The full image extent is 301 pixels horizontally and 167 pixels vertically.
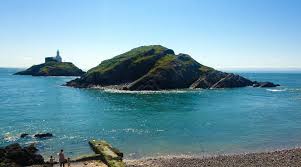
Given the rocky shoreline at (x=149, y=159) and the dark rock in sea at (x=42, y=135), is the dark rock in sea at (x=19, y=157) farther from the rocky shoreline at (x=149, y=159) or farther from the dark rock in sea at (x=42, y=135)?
the dark rock in sea at (x=42, y=135)

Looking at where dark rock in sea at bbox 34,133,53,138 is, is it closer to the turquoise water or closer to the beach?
the turquoise water

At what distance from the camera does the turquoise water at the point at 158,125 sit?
57.6 metres

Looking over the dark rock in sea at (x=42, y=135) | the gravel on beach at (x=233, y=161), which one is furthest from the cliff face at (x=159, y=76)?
the gravel on beach at (x=233, y=161)

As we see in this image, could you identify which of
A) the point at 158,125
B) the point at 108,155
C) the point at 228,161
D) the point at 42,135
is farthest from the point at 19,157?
the point at 158,125

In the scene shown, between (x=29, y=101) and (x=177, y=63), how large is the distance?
258ft

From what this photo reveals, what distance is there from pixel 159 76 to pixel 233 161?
121 meters

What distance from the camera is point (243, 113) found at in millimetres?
94062

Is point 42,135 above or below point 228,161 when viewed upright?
above

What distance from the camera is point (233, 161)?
46.8 meters

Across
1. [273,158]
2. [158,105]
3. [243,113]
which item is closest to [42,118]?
[158,105]

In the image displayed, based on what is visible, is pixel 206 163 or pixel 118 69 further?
pixel 118 69

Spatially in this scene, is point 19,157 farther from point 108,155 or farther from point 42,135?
point 42,135

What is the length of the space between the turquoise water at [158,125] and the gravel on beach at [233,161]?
15.0 ft

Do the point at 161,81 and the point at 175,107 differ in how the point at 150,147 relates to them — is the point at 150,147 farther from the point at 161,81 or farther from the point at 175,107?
the point at 161,81
